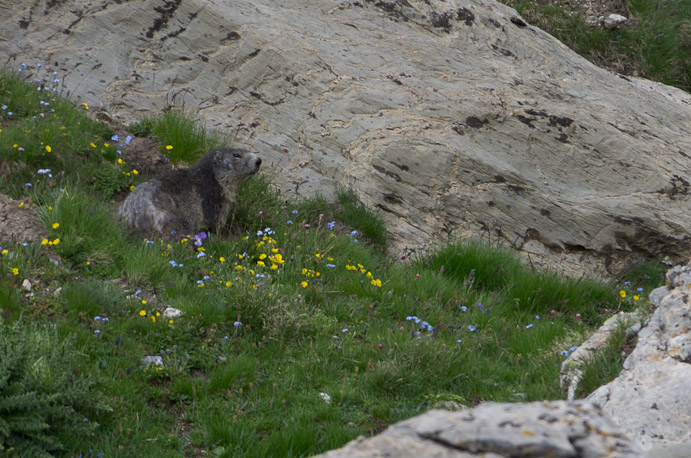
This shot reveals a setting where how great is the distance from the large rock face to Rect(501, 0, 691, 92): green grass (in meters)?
4.43

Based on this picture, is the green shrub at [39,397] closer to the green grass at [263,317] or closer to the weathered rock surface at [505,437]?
the green grass at [263,317]

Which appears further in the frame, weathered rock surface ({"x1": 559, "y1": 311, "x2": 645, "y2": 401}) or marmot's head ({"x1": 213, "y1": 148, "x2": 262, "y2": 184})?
marmot's head ({"x1": 213, "y1": 148, "x2": 262, "y2": 184})

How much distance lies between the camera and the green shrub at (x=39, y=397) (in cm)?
425

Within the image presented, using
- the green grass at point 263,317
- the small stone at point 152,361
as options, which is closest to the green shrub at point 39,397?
the green grass at point 263,317

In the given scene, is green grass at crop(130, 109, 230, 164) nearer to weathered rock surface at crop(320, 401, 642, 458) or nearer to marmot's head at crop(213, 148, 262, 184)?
marmot's head at crop(213, 148, 262, 184)

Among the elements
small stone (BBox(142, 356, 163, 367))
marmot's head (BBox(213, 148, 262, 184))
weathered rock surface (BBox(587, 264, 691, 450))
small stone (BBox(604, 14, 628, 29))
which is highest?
small stone (BBox(604, 14, 628, 29))

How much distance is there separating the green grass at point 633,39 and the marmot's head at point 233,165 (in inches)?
381

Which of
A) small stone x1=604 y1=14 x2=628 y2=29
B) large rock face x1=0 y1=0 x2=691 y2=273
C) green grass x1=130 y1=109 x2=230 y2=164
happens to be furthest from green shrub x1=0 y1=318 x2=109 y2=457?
small stone x1=604 y1=14 x2=628 y2=29

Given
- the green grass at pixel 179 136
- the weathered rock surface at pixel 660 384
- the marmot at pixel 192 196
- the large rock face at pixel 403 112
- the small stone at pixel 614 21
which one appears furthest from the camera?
the small stone at pixel 614 21

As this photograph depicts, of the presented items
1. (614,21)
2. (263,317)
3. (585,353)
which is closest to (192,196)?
(263,317)

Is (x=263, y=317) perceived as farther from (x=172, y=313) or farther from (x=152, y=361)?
(x=152, y=361)

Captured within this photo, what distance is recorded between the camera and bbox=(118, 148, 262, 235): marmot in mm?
7461

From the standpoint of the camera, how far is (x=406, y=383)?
5684 millimetres

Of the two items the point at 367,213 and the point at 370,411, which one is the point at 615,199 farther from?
the point at 370,411
